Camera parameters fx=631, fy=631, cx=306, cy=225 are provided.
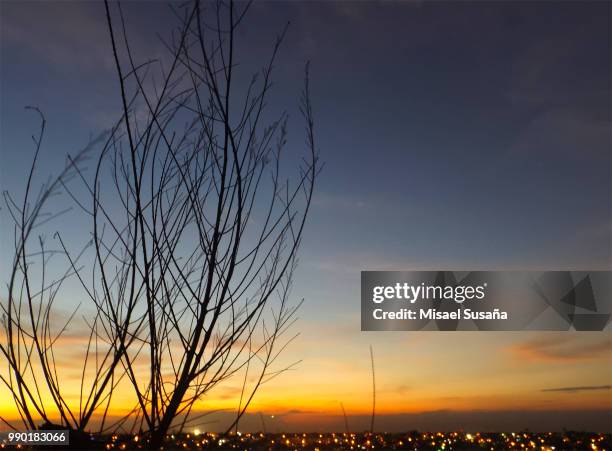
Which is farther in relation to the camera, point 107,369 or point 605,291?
point 605,291

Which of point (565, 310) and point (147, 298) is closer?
point (147, 298)

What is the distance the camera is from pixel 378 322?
5.18 m

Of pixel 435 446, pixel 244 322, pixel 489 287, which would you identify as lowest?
pixel 435 446

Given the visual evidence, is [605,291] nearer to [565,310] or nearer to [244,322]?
[565,310]

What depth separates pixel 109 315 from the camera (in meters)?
1.74

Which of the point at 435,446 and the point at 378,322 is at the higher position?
the point at 378,322

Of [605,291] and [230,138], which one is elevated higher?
[605,291]

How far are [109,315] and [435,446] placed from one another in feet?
17.3

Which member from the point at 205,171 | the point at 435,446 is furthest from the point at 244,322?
the point at 435,446

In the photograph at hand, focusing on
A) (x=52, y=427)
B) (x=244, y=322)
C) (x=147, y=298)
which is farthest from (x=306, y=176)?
(x=52, y=427)

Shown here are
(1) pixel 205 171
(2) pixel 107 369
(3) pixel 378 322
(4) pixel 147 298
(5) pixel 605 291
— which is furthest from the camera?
(5) pixel 605 291

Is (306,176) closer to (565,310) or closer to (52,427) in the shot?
(52,427)

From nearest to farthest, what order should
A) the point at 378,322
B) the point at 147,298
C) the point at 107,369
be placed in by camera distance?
the point at 147,298
the point at 107,369
the point at 378,322

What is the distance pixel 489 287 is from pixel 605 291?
1097 millimetres
